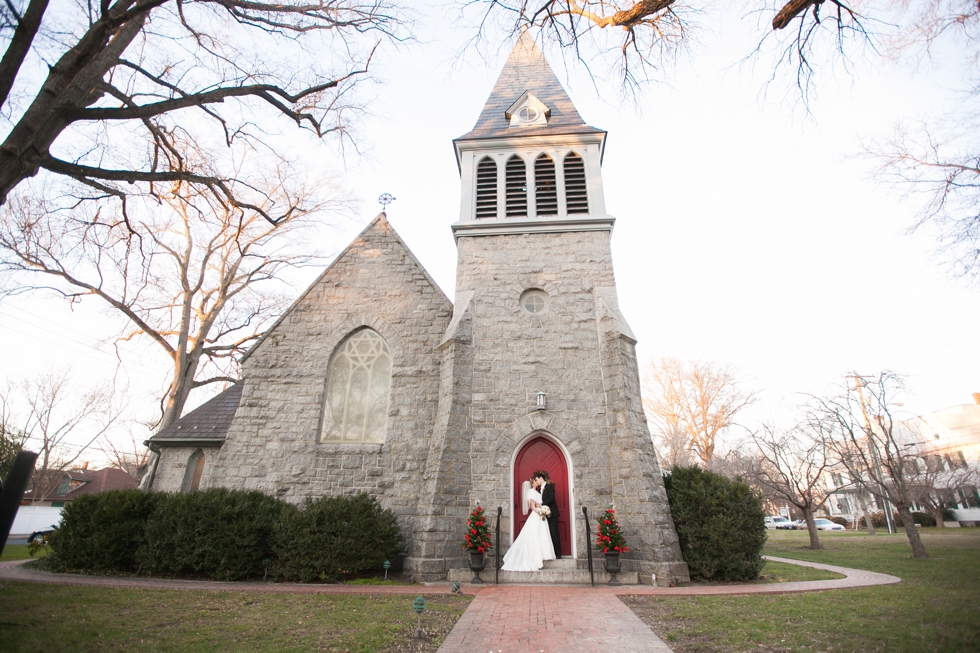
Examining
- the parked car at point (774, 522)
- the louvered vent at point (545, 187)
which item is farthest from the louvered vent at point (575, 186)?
the parked car at point (774, 522)

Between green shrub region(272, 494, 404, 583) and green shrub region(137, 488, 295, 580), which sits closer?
green shrub region(272, 494, 404, 583)

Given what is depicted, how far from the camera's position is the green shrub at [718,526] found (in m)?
9.51

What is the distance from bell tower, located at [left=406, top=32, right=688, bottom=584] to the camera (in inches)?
386

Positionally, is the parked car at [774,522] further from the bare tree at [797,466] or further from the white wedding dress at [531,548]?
the white wedding dress at [531,548]

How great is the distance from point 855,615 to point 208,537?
10432 millimetres

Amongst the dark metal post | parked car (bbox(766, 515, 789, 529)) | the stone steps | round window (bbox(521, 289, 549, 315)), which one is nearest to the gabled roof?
round window (bbox(521, 289, 549, 315))

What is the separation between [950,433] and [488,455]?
8199 mm

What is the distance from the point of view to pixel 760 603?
7.07m

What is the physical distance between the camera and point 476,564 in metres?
9.28

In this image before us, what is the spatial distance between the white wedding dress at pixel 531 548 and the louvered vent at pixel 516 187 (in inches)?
311

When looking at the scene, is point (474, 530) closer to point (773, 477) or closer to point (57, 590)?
point (57, 590)

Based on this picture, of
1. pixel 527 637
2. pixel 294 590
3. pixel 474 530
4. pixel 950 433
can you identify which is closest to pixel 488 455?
pixel 474 530

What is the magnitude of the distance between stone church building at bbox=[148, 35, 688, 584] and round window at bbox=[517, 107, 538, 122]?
0.06 meters

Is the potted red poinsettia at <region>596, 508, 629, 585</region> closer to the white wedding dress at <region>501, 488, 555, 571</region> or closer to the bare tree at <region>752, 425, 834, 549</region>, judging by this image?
the white wedding dress at <region>501, 488, 555, 571</region>
